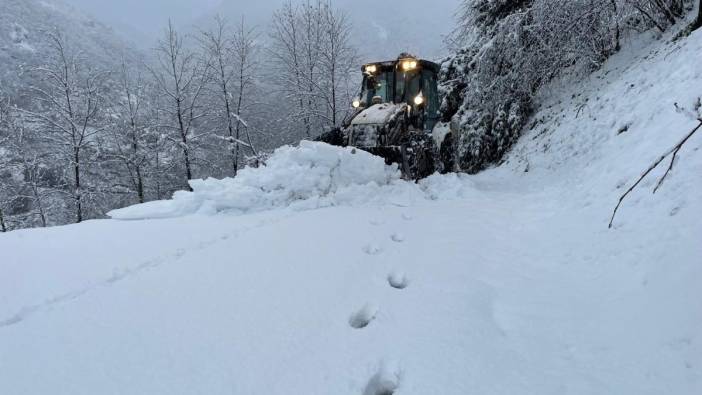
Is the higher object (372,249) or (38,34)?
(38,34)

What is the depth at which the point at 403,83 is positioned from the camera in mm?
9609

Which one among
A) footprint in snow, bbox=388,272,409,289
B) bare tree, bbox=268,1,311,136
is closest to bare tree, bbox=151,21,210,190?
bare tree, bbox=268,1,311,136

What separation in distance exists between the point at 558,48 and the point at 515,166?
9.95ft

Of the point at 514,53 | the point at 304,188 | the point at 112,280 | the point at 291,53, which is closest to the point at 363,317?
the point at 112,280

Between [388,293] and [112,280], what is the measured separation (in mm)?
2302

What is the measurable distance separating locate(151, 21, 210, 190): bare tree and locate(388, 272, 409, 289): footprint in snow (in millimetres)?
19022

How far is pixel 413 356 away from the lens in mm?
2406

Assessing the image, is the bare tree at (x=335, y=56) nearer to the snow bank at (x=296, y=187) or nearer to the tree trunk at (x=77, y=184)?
the tree trunk at (x=77, y=184)

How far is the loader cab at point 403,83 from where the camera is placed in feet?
30.7

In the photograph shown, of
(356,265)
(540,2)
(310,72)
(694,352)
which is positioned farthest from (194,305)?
(310,72)

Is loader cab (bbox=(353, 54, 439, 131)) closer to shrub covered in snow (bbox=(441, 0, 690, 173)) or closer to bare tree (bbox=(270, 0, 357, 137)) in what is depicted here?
shrub covered in snow (bbox=(441, 0, 690, 173))

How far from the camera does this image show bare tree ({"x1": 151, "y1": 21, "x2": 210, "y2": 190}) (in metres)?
20.7

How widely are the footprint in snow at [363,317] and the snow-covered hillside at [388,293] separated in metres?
0.02

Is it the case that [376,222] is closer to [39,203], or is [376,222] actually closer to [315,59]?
[315,59]
